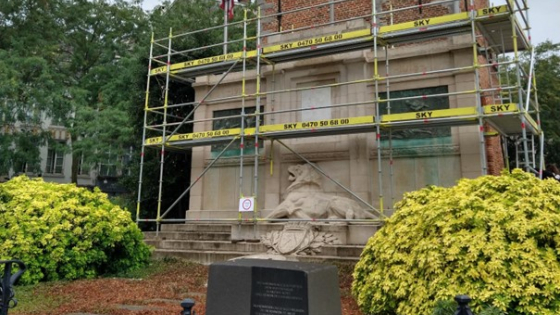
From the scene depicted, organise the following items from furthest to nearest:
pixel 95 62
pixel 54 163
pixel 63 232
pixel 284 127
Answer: pixel 54 163
pixel 95 62
pixel 284 127
pixel 63 232

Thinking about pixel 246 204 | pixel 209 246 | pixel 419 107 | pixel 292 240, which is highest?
pixel 419 107

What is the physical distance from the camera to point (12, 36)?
2439cm

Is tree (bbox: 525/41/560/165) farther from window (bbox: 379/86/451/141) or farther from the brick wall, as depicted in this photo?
window (bbox: 379/86/451/141)

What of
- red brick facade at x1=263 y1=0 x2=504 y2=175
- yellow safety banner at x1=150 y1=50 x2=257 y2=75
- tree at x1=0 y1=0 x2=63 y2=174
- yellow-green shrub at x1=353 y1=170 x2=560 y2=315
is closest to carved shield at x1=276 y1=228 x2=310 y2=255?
yellow-green shrub at x1=353 y1=170 x2=560 y2=315

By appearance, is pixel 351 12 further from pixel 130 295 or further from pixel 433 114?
pixel 130 295

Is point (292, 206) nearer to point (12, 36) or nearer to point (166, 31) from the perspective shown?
→ point (166, 31)

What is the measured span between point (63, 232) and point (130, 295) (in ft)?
7.56

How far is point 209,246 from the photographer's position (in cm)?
1220

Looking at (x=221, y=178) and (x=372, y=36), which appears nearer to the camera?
(x=372, y=36)

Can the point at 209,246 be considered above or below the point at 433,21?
below

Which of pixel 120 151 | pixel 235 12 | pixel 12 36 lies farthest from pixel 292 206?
pixel 12 36

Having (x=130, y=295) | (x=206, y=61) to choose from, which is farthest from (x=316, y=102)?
(x=130, y=295)

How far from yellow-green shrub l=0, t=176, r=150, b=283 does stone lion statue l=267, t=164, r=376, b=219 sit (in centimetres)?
400

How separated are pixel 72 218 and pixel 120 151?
1296 cm
